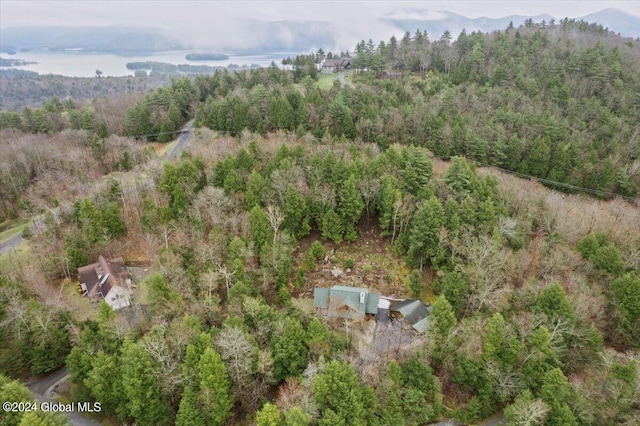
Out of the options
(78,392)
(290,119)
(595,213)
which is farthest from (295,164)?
(595,213)

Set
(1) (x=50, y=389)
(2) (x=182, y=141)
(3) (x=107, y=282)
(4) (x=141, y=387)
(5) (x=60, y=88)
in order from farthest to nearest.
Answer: (5) (x=60, y=88)
(2) (x=182, y=141)
(3) (x=107, y=282)
(1) (x=50, y=389)
(4) (x=141, y=387)

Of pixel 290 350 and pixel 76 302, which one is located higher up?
pixel 290 350

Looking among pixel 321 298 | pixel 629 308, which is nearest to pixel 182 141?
pixel 321 298

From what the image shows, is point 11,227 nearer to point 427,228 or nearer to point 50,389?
point 50,389

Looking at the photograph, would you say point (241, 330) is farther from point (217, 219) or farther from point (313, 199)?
point (313, 199)

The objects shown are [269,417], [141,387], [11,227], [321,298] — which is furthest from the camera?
[11,227]

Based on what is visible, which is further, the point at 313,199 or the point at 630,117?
the point at 630,117

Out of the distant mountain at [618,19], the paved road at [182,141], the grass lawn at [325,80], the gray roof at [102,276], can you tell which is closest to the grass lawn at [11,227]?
the gray roof at [102,276]
